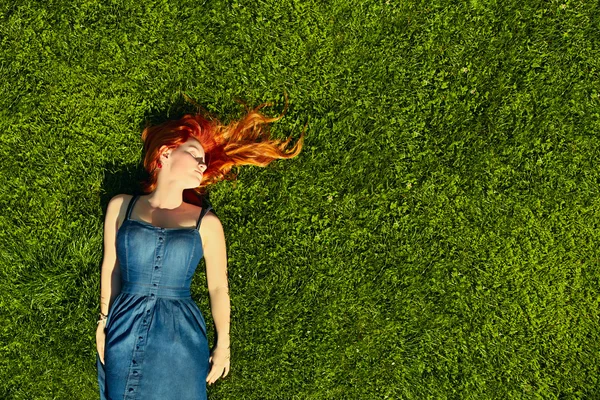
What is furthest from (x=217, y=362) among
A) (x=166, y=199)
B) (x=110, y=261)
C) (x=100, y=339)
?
(x=166, y=199)

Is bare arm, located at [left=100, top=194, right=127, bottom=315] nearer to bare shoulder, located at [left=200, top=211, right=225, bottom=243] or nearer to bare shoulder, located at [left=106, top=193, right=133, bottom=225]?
bare shoulder, located at [left=106, top=193, right=133, bottom=225]

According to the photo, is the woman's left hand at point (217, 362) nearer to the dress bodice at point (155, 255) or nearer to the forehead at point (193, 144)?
the dress bodice at point (155, 255)

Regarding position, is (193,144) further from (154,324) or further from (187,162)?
(154,324)

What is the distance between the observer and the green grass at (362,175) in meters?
5.69

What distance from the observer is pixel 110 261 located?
5.14m

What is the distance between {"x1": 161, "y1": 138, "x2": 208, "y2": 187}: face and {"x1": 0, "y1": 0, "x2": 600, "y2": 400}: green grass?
763mm

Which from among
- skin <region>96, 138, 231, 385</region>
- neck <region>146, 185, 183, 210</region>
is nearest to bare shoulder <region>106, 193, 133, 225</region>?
skin <region>96, 138, 231, 385</region>

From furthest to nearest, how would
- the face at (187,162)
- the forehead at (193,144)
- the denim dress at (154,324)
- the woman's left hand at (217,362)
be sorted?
the woman's left hand at (217,362) → the forehead at (193,144) → the face at (187,162) → the denim dress at (154,324)

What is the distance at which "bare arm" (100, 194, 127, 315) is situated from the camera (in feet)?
16.8

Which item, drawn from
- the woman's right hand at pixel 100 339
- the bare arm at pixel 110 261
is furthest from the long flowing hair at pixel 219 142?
the woman's right hand at pixel 100 339

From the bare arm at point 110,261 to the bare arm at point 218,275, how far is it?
2.83ft

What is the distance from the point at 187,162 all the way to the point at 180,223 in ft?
1.95

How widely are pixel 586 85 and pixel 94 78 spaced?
5311 millimetres

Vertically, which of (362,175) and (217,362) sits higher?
(362,175)
